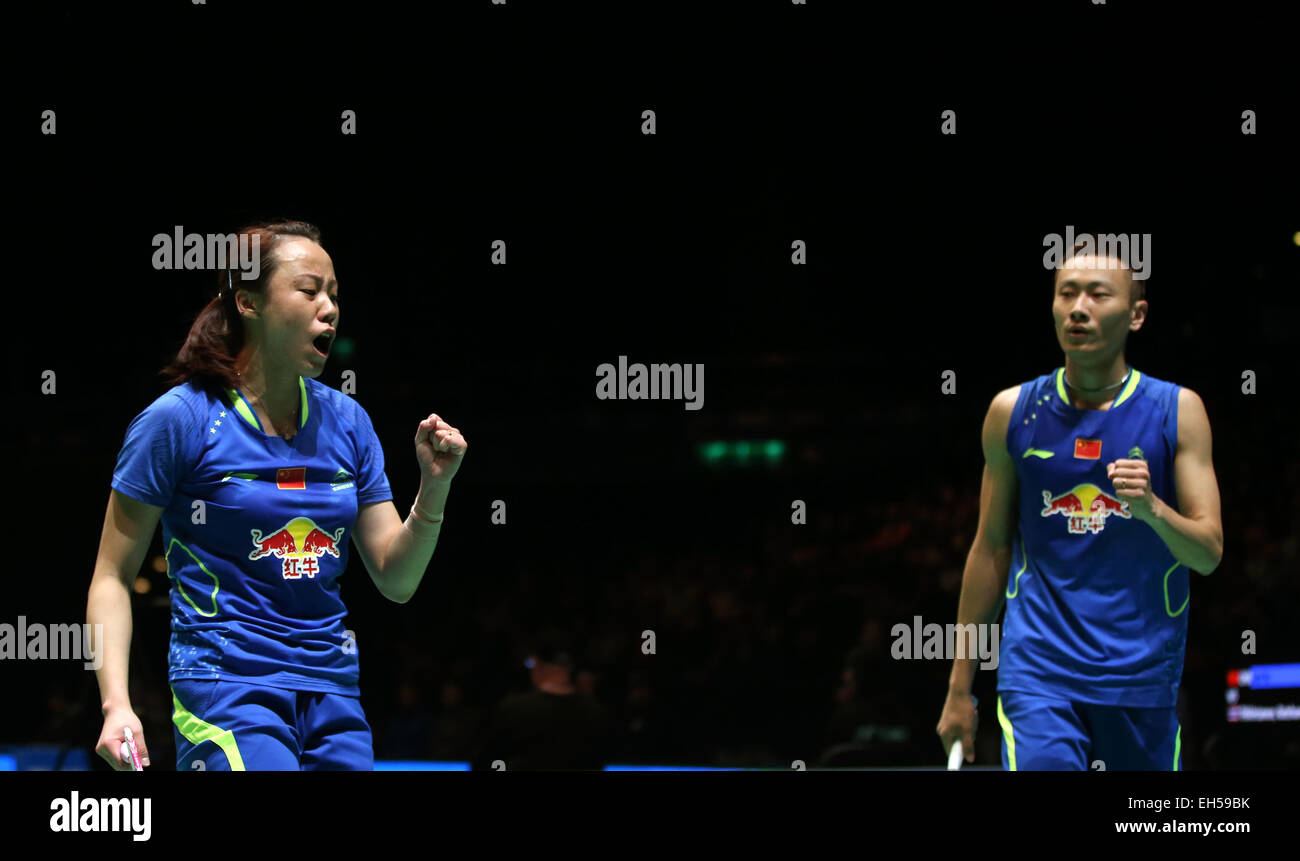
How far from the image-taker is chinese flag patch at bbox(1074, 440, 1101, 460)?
13.1 feet

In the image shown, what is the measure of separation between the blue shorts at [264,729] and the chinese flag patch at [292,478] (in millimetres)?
465

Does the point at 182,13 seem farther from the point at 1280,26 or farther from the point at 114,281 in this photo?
the point at 1280,26

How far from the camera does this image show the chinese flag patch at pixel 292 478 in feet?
10.4

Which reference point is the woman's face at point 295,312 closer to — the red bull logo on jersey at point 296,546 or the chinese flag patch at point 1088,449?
the red bull logo on jersey at point 296,546

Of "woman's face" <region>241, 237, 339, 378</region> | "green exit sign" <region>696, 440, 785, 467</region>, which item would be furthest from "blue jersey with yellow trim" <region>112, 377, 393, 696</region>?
"green exit sign" <region>696, 440, 785, 467</region>

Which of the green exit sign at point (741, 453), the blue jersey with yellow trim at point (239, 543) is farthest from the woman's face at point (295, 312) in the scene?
the green exit sign at point (741, 453)

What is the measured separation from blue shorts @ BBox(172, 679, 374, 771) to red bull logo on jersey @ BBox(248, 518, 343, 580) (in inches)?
10.9

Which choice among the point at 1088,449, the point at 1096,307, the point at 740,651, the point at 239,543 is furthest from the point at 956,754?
the point at 740,651

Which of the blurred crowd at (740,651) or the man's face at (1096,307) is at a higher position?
the man's face at (1096,307)

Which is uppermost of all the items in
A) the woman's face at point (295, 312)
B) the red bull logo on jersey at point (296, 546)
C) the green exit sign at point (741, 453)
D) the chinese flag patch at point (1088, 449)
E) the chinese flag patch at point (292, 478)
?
the woman's face at point (295, 312)

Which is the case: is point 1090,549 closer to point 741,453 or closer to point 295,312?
point 295,312

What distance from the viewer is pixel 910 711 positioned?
808cm
